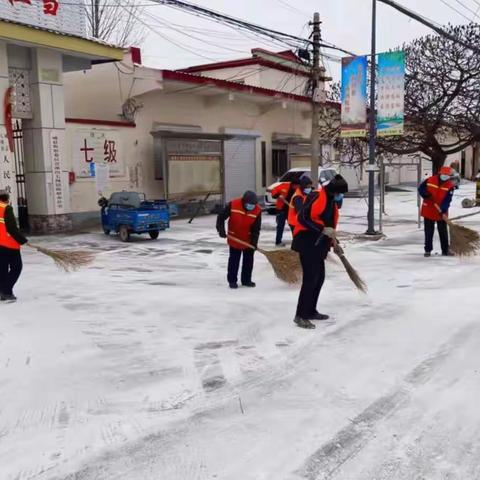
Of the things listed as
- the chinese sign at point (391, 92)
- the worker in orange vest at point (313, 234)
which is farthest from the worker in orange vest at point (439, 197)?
the worker in orange vest at point (313, 234)

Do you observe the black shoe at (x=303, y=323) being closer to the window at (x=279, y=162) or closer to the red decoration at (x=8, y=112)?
the red decoration at (x=8, y=112)

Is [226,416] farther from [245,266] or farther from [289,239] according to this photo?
[289,239]

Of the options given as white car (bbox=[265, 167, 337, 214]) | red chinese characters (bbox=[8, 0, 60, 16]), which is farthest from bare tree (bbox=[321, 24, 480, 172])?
red chinese characters (bbox=[8, 0, 60, 16])

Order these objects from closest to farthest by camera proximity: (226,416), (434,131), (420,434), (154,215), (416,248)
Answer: (420,434) → (226,416) → (416,248) → (154,215) → (434,131)

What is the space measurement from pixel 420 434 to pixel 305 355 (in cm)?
168

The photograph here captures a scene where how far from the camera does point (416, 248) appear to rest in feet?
39.3

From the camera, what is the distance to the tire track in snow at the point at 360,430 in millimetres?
3350

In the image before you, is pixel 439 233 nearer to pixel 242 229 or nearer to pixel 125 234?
pixel 242 229

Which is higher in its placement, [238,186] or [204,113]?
[204,113]

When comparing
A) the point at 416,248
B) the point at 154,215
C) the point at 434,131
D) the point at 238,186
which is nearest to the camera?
the point at 416,248

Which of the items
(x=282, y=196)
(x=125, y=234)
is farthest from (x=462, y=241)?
(x=125, y=234)

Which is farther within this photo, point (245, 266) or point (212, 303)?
point (245, 266)

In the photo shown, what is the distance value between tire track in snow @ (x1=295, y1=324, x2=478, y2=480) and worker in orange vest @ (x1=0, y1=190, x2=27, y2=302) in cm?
500

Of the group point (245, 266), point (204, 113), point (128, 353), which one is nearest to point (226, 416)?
point (128, 353)
